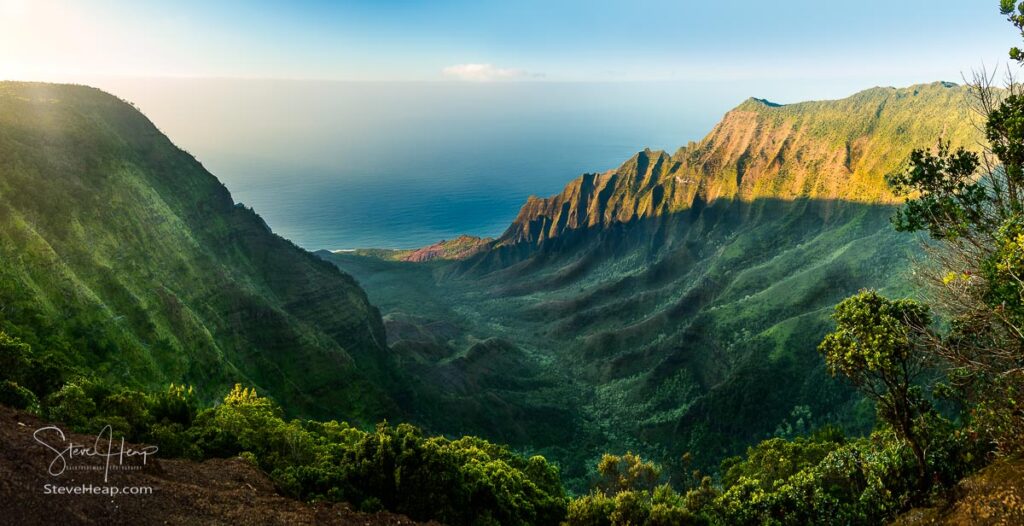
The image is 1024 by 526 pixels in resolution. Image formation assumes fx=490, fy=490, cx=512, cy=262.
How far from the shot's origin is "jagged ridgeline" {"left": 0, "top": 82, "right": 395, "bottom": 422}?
44125mm

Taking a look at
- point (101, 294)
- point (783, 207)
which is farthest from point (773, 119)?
point (101, 294)

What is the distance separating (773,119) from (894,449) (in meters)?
142

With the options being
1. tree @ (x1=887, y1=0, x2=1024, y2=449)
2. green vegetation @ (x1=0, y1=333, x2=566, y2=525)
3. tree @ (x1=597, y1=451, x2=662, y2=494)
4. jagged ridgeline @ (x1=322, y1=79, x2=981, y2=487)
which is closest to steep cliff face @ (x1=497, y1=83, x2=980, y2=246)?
jagged ridgeline @ (x1=322, y1=79, x2=981, y2=487)

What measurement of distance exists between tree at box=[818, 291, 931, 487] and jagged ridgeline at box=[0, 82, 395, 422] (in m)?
51.8

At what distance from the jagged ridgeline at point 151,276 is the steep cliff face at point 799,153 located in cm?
10783

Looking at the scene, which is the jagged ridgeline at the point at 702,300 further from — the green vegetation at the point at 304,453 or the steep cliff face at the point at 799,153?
the green vegetation at the point at 304,453

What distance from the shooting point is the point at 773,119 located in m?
145

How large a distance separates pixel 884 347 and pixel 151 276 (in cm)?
6764

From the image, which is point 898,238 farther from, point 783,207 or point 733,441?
point 733,441

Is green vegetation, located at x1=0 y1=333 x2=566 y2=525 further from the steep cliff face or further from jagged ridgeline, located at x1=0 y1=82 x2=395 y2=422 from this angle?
the steep cliff face
